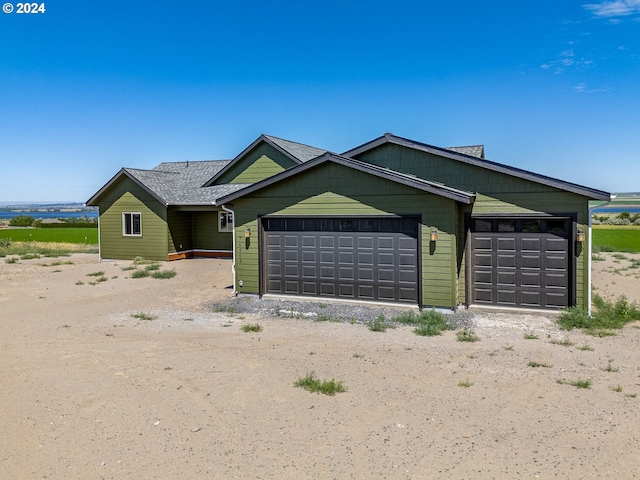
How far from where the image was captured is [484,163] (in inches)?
479

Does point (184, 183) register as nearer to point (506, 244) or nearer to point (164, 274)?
point (164, 274)

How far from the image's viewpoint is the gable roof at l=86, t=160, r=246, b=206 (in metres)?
24.0

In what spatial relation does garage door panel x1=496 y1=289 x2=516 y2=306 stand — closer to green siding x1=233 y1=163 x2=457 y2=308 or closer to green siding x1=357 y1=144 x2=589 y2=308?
green siding x1=357 y1=144 x2=589 y2=308

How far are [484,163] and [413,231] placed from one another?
240 centimetres

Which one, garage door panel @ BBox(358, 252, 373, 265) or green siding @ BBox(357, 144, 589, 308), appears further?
garage door panel @ BBox(358, 252, 373, 265)

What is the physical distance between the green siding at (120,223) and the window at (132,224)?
21 cm

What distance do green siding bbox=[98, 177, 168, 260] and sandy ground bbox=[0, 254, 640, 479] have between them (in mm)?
12934

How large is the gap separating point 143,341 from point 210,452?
506cm

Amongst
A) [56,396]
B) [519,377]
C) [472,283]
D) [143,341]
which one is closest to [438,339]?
[519,377]

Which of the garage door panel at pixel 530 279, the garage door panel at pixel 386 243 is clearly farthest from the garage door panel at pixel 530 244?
the garage door panel at pixel 386 243

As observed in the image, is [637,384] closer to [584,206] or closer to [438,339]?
[438,339]

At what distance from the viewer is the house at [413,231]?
1177 centimetres

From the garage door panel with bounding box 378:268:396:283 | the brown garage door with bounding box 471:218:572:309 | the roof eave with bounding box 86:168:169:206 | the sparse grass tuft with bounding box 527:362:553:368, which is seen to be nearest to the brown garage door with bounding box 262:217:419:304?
the garage door panel with bounding box 378:268:396:283

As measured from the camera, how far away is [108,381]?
7.24m
